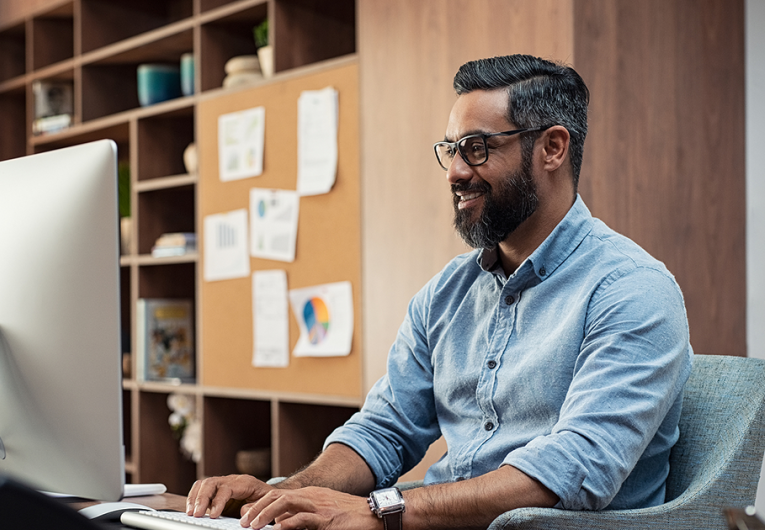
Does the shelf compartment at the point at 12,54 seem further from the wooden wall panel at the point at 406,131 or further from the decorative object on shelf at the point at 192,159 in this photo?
the wooden wall panel at the point at 406,131

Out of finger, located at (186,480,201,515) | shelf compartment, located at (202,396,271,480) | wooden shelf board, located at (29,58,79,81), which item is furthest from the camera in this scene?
wooden shelf board, located at (29,58,79,81)

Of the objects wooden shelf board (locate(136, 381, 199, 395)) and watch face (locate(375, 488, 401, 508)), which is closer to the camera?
watch face (locate(375, 488, 401, 508))

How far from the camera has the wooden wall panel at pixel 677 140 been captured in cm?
217

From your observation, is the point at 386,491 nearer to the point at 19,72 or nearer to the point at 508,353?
the point at 508,353

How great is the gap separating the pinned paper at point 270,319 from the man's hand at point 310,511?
5.37 ft

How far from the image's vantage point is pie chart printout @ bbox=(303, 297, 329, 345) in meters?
2.76

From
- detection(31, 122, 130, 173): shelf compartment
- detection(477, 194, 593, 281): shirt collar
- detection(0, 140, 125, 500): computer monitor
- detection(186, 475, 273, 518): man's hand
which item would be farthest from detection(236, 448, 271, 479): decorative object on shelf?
detection(0, 140, 125, 500): computer monitor

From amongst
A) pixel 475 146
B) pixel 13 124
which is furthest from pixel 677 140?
pixel 13 124

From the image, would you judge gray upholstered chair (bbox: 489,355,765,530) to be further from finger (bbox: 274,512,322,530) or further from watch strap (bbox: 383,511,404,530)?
finger (bbox: 274,512,322,530)

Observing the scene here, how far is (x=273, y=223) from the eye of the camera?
2916 mm

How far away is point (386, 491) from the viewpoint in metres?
1.28

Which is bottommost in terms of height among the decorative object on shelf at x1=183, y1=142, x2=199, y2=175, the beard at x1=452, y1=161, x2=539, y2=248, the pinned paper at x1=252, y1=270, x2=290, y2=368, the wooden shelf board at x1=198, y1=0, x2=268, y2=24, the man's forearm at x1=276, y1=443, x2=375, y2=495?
the man's forearm at x1=276, y1=443, x2=375, y2=495

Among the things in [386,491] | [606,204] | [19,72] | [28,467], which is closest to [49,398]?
[28,467]

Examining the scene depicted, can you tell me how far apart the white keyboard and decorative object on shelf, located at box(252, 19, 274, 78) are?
6.76 feet
